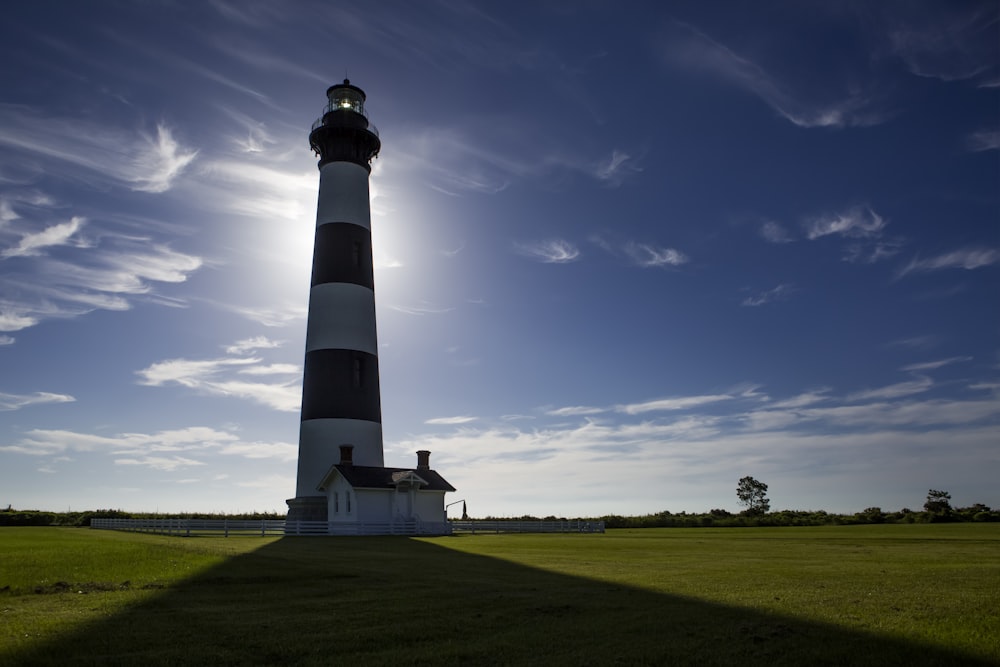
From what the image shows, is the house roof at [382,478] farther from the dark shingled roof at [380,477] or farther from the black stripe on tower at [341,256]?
the black stripe on tower at [341,256]

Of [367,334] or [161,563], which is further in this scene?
[367,334]

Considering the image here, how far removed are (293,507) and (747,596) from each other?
35.3 m

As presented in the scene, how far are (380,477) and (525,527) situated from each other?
587 inches

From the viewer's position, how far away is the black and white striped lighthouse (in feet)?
136

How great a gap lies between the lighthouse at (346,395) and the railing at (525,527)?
441 cm

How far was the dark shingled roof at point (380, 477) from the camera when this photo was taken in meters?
40.1

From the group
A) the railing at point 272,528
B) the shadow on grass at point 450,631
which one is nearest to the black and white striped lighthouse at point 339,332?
the railing at point 272,528

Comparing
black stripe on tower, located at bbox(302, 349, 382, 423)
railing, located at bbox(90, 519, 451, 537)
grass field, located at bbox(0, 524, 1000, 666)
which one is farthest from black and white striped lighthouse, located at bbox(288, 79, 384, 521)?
grass field, located at bbox(0, 524, 1000, 666)

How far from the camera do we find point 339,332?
4228 cm

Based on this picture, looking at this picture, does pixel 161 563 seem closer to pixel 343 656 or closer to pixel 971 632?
pixel 343 656

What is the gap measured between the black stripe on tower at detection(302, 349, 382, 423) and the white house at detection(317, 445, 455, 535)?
7.71 ft

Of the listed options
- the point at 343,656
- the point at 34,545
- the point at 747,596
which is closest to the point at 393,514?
the point at 34,545

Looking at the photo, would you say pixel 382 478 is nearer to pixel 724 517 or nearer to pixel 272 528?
pixel 272 528

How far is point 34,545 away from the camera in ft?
63.2
